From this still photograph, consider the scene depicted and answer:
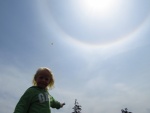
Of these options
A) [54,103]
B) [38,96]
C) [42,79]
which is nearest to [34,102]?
[38,96]

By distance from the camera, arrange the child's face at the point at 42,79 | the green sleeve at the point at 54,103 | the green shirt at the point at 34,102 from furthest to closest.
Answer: the green sleeve at the point at 54,103 < the child's face at the point at 42,79 < the green shirt at the point at 34,102

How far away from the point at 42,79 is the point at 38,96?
1.64ft

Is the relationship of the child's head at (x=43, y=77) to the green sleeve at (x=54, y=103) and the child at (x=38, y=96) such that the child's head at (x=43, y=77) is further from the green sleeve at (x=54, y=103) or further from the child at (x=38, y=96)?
the green sleeve at (x=54, y=103)

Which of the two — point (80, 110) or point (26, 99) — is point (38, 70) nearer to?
point (26, 99)

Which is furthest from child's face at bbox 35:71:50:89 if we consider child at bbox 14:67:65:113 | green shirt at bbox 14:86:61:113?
green shirt at bbox 14:86:61:113

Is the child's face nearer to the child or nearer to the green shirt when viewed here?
the child

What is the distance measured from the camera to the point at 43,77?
633 cm

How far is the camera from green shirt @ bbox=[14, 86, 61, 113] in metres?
5.96

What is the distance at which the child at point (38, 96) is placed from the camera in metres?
5.97

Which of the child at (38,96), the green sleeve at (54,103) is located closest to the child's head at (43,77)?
the child at (38,96)

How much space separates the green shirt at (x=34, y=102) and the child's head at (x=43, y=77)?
0.18 metres

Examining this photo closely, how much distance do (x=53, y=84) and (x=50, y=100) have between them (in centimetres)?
49

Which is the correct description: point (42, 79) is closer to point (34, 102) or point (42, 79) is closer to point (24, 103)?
point (34, 102)

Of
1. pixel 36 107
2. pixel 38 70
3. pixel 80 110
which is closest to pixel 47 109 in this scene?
pixel 36 107
